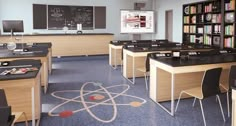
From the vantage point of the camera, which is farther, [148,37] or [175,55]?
[148,37]

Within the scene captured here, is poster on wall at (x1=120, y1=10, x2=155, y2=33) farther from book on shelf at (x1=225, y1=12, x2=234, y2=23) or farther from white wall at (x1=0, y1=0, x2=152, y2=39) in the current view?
book on shelf at (x1=225, y1=12, x2=234, y2=23)

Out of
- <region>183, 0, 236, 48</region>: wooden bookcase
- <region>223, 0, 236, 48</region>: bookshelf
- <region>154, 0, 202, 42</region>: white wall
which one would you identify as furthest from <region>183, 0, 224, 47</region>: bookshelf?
<region>154, 0, 202, 42</region>: white wall

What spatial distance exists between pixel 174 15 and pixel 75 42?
12.6 ft

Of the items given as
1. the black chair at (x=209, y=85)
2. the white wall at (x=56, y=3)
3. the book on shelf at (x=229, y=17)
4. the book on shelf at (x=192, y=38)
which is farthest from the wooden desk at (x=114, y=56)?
the black chair at (x=209, y=85)

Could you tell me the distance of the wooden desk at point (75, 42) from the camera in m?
7.97

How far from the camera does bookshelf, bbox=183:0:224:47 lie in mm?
6264

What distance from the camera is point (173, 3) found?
8477mm

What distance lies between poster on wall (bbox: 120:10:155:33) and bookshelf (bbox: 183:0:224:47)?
7.12 feet

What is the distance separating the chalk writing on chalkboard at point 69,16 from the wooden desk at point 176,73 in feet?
20.2

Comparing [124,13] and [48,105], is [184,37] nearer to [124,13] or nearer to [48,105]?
[124,13]

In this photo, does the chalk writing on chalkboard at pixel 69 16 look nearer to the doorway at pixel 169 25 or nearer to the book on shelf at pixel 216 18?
the doorway at pixel 169 25

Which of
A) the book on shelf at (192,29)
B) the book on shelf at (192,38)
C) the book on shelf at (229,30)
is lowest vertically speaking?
the book on shelf at (192,38)

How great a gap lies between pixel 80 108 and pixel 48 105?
55 cm

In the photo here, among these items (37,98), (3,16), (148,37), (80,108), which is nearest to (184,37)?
(148,37)
